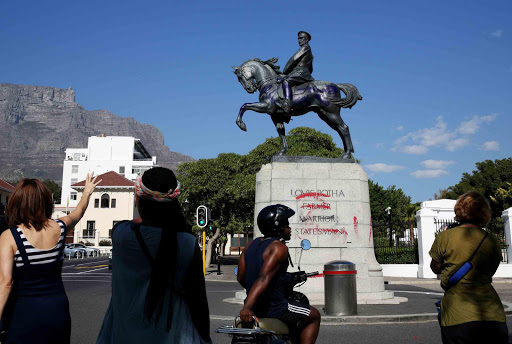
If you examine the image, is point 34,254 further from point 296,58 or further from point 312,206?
point 296,58

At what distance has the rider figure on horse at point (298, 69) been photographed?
12172mm

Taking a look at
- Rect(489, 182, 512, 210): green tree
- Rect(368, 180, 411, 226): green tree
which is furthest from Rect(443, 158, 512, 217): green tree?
Rect(368, 180, 411, 226): green tree

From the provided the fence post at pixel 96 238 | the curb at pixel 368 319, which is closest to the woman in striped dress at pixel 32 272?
the curb at pixel 368 319

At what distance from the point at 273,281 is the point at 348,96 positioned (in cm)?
945

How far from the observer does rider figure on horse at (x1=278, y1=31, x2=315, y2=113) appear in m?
12.2

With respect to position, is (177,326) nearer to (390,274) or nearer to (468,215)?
(468,215)

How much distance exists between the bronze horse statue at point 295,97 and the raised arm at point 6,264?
9.21 metres

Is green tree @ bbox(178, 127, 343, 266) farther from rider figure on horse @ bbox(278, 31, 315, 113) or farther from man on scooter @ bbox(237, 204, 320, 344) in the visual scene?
man on scooter @ bbox(237, 204, 320, 344)

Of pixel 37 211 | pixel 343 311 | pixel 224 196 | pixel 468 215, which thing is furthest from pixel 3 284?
pixel 224 196

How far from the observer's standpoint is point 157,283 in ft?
8.53

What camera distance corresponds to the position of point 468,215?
13.0 ft

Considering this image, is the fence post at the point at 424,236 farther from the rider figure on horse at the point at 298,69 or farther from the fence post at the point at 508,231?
the rider figure on horse at the point at 298,69

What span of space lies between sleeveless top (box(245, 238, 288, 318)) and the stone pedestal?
742cm

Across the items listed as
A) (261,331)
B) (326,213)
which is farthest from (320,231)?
(261,331)
